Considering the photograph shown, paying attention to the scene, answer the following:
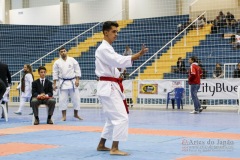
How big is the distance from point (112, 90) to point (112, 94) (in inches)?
2.2

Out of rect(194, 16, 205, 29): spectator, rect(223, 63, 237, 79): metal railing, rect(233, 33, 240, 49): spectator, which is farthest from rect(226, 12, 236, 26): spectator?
rect(223, 63, 237, 79): metal railing

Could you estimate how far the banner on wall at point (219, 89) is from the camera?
14.6 meters

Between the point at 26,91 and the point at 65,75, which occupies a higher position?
the point at 65,75

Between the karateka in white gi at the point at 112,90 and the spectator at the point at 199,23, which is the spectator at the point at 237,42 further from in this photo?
the karateka in white gi at the point at 112,90

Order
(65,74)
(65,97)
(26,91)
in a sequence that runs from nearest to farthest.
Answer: (65,74) < (65,97) < (26,91)

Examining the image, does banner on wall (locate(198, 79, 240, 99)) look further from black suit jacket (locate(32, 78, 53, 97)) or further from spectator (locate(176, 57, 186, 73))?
black suit jacket (locate(32, 78, 53, 97))

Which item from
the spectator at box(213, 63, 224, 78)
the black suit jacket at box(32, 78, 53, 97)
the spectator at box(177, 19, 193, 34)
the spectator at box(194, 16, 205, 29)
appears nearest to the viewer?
the black suit jacket at box(32, 78, 53, 97)

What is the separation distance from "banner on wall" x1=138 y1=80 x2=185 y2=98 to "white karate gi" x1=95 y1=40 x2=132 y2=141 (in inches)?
395

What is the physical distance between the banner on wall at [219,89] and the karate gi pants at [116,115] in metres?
9.51

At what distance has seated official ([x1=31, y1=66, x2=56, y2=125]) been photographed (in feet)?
34.3

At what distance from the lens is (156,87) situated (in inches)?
632

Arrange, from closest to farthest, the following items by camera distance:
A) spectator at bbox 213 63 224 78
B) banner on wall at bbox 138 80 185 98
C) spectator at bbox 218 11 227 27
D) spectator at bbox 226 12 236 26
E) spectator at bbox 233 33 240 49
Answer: banner on wall at bbox 138 80 185 98, spectator at bbox 213 63 224 78, spectator at bbox 233 33 240 49, spectator at bbox 226 12 236 26, spectator at bbox 218 11 227 27

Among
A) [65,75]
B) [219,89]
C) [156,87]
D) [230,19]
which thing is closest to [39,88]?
[65,75]

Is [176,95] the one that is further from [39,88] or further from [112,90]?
[112,90]
